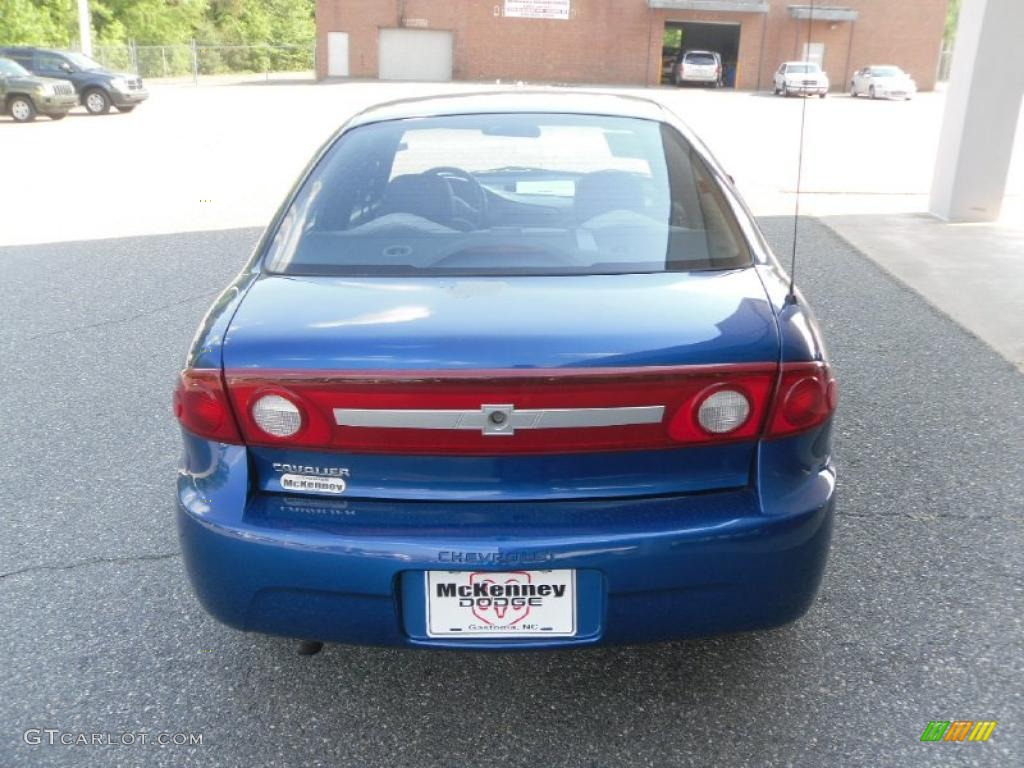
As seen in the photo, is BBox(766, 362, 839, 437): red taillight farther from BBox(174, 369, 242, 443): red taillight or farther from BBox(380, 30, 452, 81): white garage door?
BBox(380, 30, 452, 81): white garage door

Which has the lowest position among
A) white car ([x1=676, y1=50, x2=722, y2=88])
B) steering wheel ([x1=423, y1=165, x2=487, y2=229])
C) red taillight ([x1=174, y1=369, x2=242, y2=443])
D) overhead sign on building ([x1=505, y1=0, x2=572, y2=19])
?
white car ([x1=676, y1=50, x2=722, y2=88])

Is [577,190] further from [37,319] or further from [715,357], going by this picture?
[37,319]

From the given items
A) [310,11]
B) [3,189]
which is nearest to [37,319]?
[3,189]

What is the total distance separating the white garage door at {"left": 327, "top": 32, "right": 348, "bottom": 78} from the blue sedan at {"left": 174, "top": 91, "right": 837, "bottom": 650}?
45.4m

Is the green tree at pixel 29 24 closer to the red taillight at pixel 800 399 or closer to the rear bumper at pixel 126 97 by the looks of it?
the rear bumper at pixel 126 97

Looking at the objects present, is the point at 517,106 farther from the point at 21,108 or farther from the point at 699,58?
the point at 699,58

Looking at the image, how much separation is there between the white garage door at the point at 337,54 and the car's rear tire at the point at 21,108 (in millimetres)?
23794

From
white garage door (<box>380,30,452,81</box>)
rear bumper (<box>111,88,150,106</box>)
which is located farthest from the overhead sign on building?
rear bumper (<box>111,88,150,106</box>)

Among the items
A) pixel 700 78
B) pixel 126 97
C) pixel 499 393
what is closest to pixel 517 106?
pixel 499 393

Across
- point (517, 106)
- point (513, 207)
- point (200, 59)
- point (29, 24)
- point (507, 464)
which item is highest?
point (517, 106)

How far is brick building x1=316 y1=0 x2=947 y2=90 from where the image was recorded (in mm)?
44500

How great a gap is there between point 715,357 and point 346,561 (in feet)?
3.10

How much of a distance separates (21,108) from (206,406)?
77.5 feet

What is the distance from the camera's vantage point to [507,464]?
7.47 ft
